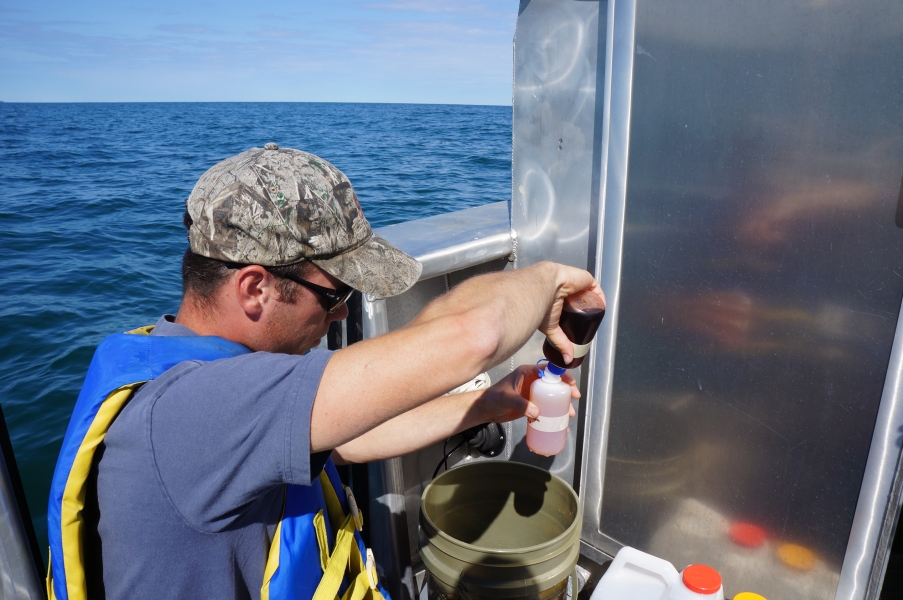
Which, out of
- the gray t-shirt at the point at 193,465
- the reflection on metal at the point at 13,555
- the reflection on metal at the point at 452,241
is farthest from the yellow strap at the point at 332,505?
the reflection on metal at the point at 452,241

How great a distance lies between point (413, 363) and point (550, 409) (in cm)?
90

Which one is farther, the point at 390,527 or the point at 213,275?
the point at 390,527

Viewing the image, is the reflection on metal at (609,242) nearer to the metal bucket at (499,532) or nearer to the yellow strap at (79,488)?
the metal bucket at (499,532)

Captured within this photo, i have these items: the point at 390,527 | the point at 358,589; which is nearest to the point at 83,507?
the point at 358,589

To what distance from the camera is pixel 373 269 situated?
174 cm

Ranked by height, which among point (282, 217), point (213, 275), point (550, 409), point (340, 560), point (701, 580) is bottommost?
point (701, 580)

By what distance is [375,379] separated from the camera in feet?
4.14

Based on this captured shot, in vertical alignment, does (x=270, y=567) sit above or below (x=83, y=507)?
below

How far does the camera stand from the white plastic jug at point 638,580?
2.41 m

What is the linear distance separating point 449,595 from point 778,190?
5.30 feet

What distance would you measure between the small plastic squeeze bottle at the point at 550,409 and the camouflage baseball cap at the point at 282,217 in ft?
2.00

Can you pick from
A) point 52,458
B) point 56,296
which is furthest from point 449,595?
point 56,296

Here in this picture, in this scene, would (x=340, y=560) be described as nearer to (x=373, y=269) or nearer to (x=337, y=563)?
(x=337, y=563)

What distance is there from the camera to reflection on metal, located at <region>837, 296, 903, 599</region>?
1870 millimetres
